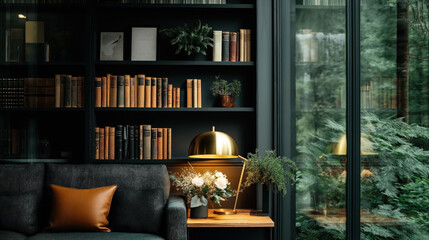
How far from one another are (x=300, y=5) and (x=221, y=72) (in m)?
1.17

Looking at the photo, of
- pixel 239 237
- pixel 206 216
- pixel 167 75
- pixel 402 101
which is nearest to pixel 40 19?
pixel 167 75

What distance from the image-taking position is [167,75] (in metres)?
3.67

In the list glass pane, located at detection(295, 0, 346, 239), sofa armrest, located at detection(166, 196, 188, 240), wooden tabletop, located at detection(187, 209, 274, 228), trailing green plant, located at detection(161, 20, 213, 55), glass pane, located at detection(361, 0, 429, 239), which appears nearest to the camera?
glass pane, located at detection(361, 0, 429, 239)

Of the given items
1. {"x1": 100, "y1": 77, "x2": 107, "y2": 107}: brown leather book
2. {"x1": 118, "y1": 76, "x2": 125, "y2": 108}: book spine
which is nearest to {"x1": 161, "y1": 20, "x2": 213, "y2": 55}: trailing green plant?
{"x1": 118, "y1": 76, "x2": 125, "y2": 108}: book spine

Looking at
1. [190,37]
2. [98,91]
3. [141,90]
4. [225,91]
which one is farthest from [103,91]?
[225,91]

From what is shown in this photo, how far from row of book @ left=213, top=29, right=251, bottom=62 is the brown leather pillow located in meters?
1.46

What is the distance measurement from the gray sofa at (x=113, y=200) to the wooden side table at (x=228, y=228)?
152 mm

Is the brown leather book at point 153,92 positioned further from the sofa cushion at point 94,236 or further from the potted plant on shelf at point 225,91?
the sofa cushion at point 94,236

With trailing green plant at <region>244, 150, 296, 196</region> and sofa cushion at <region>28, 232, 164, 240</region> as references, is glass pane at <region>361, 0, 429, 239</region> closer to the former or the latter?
trailing green plant at <region>244, 150, 296, 196</region>

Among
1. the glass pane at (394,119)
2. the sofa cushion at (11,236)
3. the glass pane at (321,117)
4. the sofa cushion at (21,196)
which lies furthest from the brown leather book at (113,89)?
the glass pane at (394,119)

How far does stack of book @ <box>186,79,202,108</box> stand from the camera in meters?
3.48

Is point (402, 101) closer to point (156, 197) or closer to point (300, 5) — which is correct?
point (300, 5)

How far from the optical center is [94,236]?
108 inches

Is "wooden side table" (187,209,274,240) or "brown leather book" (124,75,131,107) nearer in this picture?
"wooden side table" (187,209,274,240)
